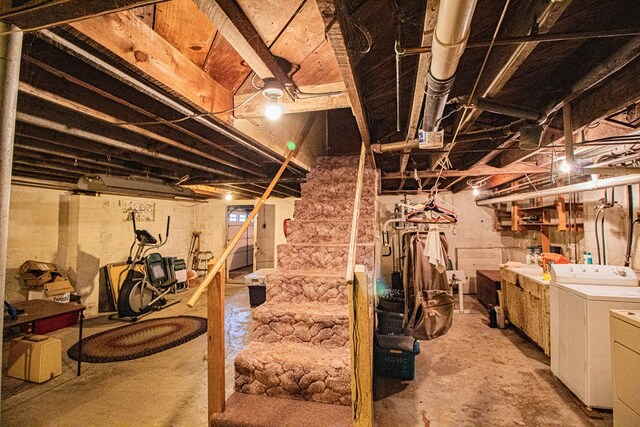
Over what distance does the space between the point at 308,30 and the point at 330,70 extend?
15.9 inches

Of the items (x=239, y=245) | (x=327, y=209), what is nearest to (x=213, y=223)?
(x=239, y=245)

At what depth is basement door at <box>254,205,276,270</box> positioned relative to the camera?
8.44 meters

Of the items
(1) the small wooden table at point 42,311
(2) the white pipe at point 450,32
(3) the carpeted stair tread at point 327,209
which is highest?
(2) the white pipe at point 450,32

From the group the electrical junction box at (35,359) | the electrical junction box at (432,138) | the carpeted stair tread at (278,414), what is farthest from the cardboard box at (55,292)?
the electrical junction box at (432,138)

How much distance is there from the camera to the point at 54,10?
101cm

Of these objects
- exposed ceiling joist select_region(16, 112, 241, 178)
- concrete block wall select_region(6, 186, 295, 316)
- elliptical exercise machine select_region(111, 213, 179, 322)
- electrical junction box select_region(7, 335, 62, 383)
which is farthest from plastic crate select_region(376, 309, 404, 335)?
concrete block wall select_region(6, 186, 295, 316)

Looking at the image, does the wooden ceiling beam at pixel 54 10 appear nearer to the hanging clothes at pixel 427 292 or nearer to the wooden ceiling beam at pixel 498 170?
the hanging clothes at pixel 427 292

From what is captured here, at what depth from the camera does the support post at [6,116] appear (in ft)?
3.23

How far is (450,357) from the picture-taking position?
11.9 feet

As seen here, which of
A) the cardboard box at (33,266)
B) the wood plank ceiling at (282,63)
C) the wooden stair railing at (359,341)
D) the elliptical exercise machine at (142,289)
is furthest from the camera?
the elliptical exercise machine at (142,289)

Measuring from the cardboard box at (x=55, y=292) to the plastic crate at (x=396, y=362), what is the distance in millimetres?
5312

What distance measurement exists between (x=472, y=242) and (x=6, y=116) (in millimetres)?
7601

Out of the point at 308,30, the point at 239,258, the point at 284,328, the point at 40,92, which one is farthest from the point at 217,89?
the point at 239,258

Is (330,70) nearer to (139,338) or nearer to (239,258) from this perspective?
(139,338)
